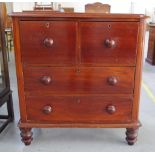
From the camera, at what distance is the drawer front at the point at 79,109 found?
1.71m

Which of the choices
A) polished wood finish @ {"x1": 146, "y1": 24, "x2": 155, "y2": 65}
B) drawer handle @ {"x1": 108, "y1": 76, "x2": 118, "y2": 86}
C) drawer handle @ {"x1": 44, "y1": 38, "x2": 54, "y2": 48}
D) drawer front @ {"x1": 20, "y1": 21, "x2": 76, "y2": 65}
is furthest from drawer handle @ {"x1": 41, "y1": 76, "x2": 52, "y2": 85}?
polished wood finish @ {"x1": 146, "y1": 24, "x2": 155, "y2": 65}

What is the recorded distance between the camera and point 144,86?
341cm

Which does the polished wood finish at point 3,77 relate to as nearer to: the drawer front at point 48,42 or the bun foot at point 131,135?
the drawer front at point 48,42

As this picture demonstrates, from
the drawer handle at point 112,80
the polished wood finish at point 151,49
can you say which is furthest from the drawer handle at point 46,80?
the polished wood finish at point 151,49

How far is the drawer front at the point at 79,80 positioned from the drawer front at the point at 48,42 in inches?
3.0

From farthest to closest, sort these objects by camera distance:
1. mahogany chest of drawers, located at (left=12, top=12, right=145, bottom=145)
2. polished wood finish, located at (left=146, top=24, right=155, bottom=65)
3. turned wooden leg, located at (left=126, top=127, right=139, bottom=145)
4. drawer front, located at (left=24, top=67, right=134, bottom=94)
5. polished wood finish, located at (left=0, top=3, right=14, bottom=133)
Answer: polished wood finish, located at (left=146, top=24, right=155, bottom=65)
polished wood finish, located at (left=0, top=3, right=14, bottom=133)
turned wooden leg, located at (left=126, top=127, right=139, bottom=145)
drawer front, located at (left=24, top=67, right=134, bottom=94)
mahogany chest of drawers, located at (left=12, top=12, right=145, bottom=145)

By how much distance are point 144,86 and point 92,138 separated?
5.64ft

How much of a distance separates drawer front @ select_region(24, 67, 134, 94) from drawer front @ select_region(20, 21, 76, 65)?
8 cm

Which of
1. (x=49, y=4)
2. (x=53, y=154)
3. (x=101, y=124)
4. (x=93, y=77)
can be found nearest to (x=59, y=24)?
(x=93, y=77)

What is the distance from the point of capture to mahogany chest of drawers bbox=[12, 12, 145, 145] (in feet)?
4.96

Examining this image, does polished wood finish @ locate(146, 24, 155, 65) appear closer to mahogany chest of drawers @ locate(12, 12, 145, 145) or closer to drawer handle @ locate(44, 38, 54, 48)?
mahogany chest of drawers @ locate(12, 12, 145, 145)

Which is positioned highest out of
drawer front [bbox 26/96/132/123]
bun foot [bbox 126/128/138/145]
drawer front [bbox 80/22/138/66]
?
drawer front [bbox 80/22/138/66]

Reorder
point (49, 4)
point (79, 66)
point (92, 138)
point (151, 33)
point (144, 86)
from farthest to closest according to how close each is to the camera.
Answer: point (49, 4) → point (151, 33) → point (144, 86) → point (92, 138) → point (79, 66)

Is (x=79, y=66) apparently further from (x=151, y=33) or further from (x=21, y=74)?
(x=151, y=33)
